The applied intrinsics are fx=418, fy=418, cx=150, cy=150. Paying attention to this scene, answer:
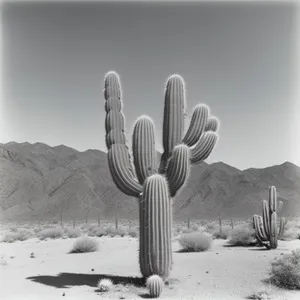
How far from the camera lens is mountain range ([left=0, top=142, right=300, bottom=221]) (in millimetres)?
60188

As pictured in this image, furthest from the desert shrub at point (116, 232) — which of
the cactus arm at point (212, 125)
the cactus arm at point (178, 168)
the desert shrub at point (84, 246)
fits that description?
the cactus arm at point (178, 168)

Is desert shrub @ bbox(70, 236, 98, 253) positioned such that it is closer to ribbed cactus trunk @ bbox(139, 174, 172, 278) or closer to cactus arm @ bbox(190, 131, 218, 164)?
ribbed cactus trunk @ bbox(139, 174, 172, 278)

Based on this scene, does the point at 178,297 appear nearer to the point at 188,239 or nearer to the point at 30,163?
the point at 188,239

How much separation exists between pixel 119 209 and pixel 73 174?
48.0 ft

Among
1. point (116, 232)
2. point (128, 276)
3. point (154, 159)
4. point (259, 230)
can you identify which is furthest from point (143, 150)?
point (116, 232)

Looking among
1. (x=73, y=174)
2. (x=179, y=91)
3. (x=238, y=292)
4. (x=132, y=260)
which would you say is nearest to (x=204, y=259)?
(x=132, y=260)

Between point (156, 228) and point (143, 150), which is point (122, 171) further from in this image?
point (156, 228)

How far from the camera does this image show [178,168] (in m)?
10.4

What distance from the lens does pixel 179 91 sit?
11.5 meters

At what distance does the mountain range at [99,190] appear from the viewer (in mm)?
60188

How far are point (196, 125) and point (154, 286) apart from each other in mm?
4424

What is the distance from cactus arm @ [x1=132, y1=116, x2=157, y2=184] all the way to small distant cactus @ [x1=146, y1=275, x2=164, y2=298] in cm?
256

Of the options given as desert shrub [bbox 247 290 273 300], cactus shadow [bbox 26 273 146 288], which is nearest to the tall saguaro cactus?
cactus shadow [bbox 26 273 146 288]

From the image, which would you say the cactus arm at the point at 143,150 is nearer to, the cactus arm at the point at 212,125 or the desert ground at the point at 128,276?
the cactus arm at the point at 212,125
